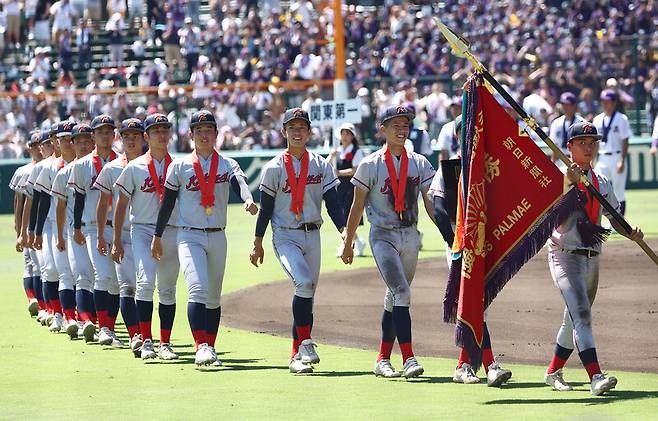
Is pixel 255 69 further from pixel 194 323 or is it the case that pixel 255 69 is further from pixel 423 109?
pixel 194 323

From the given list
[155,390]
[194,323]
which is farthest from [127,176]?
[155,390]

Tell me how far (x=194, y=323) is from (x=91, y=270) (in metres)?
2.66

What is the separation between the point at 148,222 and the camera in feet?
40.1

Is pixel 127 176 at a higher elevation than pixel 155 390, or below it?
higher

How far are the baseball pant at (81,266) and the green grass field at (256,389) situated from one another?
59 centimetres

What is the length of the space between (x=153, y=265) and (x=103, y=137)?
187 cm

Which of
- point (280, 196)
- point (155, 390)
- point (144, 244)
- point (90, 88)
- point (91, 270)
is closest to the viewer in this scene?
point (155, 390)

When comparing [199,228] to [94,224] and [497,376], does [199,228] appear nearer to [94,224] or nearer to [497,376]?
[94,224]

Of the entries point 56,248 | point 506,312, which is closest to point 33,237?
point 56,248

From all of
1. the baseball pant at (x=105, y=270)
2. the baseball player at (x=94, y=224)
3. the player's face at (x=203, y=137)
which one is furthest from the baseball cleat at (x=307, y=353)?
the baseball pant at (x=105, y=270)

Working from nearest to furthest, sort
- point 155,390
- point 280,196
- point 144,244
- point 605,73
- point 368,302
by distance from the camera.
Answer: point 155,390 → point 280,196 → point 144,244 → point 368,302 → point 605,73

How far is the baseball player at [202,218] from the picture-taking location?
11523mm

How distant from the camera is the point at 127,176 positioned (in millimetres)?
12219

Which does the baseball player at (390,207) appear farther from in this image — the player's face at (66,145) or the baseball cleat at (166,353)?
the player's face at (66,145)
